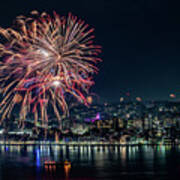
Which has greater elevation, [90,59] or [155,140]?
[90,59]

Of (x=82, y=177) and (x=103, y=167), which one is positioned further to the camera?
(x=103, y=167)

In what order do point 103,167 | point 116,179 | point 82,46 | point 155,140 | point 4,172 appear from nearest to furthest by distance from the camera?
point 82,46 < point 116,179 < point 4,172 < point 103,167 < point 155,140

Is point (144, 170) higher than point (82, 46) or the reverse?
the reverse

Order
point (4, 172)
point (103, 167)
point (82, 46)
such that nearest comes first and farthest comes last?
point (82, 46), point (4, 172), point (103, 167)

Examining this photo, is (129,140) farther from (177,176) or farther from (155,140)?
(177,176)

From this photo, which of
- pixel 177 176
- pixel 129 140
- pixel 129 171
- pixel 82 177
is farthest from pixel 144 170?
pixel 129 140

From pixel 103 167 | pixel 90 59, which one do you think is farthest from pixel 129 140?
pixel 90 59

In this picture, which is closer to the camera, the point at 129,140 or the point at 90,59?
the point at 90,59

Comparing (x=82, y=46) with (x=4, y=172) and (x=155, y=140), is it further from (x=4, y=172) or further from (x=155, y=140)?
(x=155, y=140)

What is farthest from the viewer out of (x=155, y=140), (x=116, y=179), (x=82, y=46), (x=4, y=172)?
(x=155, y=140)
